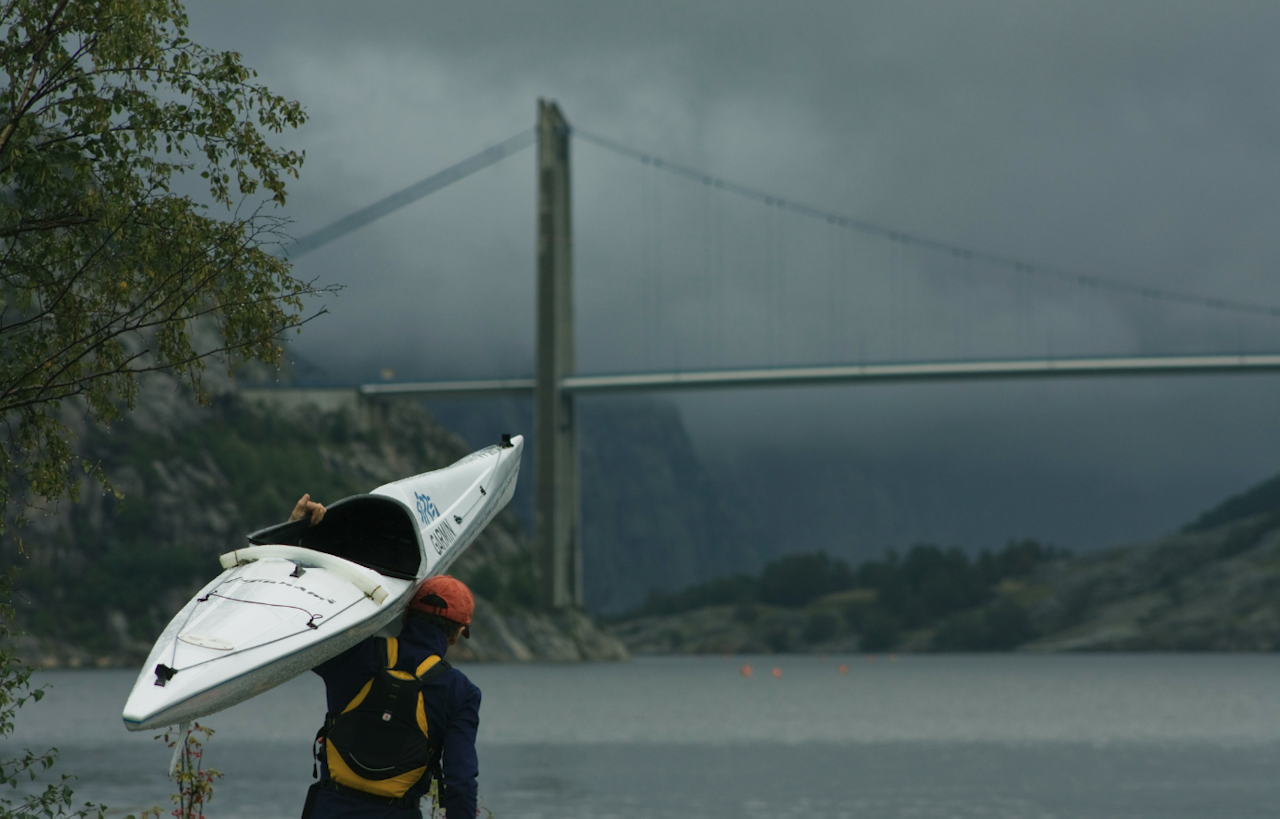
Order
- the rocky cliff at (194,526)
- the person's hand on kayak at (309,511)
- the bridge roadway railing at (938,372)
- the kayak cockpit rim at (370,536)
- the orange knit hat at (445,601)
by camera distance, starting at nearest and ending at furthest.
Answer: the orange knit hat at (445,601) < the person's hand on kayak at (309,511) < the kayak cockpit rim at (370,536) < the bridge roadway railing at (938,372) < the rocky cliff at (194,526)

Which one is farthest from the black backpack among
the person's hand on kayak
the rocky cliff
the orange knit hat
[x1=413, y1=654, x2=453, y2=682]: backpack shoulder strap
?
the rocky cliff

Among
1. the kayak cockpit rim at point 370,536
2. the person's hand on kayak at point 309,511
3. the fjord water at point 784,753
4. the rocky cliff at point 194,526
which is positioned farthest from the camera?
the rocky cliff at point 194,526

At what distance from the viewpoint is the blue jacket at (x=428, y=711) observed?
460 centimetres

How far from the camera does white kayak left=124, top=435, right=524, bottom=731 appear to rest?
4668 millimetres

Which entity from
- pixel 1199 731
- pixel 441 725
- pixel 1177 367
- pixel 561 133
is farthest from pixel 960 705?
pixel 441 725

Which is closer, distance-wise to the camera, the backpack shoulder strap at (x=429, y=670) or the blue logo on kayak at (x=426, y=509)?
the backpack shoulder strap at (x=429, y=670)

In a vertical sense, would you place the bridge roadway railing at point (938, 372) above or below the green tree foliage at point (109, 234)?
below

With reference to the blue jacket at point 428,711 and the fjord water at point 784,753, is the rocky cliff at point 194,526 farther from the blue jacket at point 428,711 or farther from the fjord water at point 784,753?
the blue jacket at point 428,711

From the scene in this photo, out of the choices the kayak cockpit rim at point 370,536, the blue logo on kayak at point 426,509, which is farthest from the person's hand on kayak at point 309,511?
the blue logo on kayak at point 426,509

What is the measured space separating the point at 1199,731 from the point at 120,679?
5932cm

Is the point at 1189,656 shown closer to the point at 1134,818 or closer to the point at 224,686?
the point at 1134,818

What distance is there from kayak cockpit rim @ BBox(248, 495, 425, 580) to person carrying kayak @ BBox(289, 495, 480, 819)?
103 cm

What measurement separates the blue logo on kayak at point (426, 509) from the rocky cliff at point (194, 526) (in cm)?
7888

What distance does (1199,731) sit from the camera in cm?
4709
